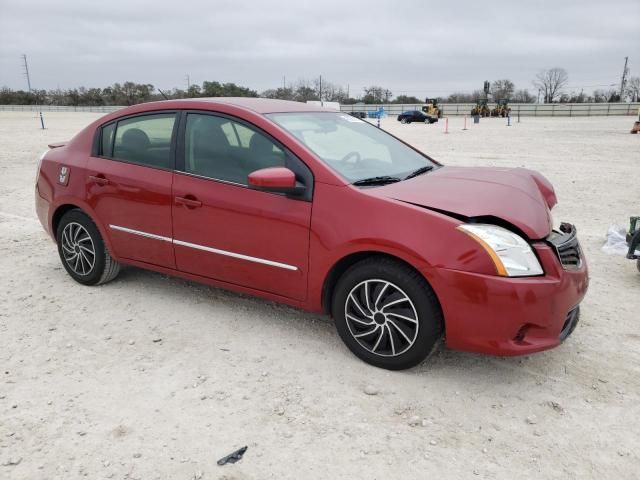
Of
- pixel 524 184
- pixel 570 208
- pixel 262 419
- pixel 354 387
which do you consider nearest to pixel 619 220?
pixel 570 208

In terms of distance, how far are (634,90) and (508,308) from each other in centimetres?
9357

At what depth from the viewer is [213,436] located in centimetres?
270

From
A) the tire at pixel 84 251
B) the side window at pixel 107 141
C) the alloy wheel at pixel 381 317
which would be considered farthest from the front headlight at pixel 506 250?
the tire at pixel 84 251

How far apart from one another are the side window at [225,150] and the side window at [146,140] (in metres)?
0.22

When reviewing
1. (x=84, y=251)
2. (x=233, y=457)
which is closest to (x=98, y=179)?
(x=84, y=251)

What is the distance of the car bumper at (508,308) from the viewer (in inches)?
112

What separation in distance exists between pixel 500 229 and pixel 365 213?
77 centimetres

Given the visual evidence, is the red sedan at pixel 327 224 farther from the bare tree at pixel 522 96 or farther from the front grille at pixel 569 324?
the bare tree at pixel 522 96

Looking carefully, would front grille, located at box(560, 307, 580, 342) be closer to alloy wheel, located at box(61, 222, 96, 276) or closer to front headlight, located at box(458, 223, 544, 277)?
front headlight, located at box(458, 223, 544, 277)

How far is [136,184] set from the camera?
413 centimetres

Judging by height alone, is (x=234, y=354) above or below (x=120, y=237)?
below

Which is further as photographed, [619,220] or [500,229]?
[619,220]

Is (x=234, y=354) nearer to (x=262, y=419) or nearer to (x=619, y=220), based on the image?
(x=262, y=419)

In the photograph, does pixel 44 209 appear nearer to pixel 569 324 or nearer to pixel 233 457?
pixel 233 457
